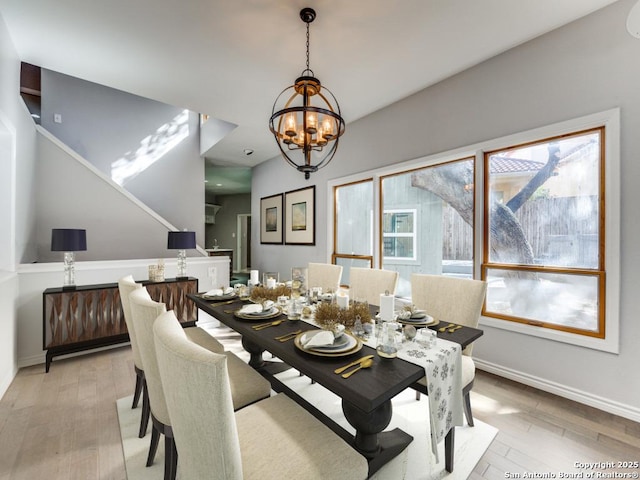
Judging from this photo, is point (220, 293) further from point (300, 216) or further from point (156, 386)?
point (300, 216)

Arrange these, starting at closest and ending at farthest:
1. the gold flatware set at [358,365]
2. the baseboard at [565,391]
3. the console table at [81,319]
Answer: the gold flatware set at [358,365] → the baseboard at [565,391] → the console table at [81,319]

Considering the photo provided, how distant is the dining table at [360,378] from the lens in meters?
1.11

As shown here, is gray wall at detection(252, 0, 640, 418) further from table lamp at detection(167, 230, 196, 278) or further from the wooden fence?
table lamp at detection(167, 230, 196, 278)

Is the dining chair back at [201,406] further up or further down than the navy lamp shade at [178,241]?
further down

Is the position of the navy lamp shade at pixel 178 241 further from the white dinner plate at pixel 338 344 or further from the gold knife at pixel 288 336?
the white dinner plate at pixel 338 344

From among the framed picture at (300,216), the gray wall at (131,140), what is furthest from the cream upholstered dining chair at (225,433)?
the gray wall at (131,140)

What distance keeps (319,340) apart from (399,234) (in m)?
2.58

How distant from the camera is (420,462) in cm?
168

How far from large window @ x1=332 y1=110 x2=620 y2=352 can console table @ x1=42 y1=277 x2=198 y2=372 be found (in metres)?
3.48

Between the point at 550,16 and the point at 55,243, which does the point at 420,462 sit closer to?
the point at 550,16

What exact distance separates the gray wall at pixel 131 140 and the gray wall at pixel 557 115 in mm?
4175

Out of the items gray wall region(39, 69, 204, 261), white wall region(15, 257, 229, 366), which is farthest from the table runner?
gray wall region(39, 69, 204, 261)

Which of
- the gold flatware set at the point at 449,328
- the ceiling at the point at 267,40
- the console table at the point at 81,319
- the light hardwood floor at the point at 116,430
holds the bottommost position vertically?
the light hardwood floor at the point at 116,430

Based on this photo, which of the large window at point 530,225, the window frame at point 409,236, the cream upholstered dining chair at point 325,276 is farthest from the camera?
the window frame at point 409,236
